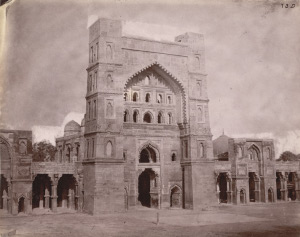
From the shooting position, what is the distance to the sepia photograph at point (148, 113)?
12891 millimetres

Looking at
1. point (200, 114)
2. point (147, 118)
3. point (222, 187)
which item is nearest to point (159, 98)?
point (147, 118)

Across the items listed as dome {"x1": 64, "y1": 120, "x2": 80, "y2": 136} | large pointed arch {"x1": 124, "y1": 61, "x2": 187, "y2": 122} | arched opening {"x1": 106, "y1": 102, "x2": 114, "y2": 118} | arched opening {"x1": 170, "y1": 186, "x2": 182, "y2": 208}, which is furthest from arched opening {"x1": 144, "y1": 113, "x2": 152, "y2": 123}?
dome {"x1": 64, "y1": 120, "x2": 80, "y2": 136}

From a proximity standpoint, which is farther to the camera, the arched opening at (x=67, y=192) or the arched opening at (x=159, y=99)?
the arched opening at (x=159, y=99)

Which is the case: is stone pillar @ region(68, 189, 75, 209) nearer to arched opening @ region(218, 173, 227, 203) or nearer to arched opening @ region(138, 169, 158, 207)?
arched opening @ region(138, 169, 158, 207)

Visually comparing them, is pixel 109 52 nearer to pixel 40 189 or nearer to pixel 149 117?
pixel 149 117

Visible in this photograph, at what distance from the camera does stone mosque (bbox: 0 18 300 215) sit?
61.3 feet

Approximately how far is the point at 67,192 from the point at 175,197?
630 centimetres

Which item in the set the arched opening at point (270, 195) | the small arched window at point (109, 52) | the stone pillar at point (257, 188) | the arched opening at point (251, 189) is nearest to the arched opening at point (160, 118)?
the small arched window at point (109, 52)

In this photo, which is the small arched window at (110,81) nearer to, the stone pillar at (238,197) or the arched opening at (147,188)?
the arched opening at (147,188)

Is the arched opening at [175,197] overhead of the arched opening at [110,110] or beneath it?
beneath

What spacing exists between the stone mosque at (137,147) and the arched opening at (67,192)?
0.19ft

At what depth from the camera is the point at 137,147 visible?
68.5 ft

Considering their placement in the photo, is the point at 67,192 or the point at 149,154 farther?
the point at 67,192

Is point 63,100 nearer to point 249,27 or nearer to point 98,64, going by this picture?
point 98,64
